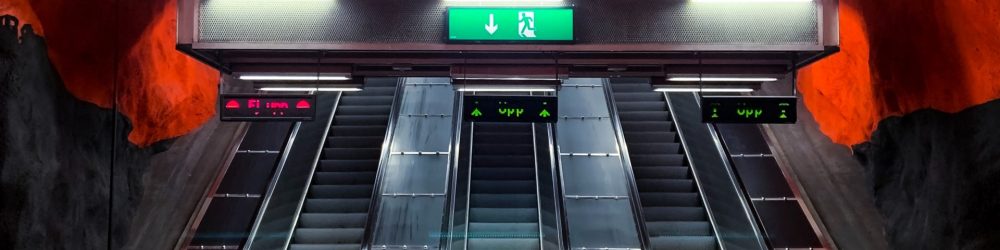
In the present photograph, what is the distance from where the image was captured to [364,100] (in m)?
16.1

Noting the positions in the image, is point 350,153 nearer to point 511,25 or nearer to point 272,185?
point 272,185

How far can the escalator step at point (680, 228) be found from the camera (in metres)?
11.7

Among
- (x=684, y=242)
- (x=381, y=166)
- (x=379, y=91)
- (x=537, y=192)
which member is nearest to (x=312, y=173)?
(x=381, y=166)

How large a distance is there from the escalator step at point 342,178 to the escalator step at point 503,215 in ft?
6.00

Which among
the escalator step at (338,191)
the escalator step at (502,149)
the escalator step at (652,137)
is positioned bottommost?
A: the escalator step at (338,191)

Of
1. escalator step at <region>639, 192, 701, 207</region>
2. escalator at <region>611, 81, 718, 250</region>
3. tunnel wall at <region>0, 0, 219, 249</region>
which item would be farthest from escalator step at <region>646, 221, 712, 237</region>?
tunnel wall at <region>0, 0, 219, 249</region>

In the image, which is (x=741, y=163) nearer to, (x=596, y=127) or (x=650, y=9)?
(x=596, y=127)

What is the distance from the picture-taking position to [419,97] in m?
15.5

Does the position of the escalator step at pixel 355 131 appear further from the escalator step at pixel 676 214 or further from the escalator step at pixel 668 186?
the escalator step at pixel 676 214

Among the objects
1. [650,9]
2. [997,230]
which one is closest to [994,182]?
[997,230]

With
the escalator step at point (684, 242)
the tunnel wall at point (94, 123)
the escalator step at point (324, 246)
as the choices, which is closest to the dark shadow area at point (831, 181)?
the escalator step at point (684, 242)

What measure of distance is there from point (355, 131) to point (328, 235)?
3.55m

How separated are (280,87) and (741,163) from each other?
648 cm

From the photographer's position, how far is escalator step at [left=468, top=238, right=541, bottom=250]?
11.1 metres
